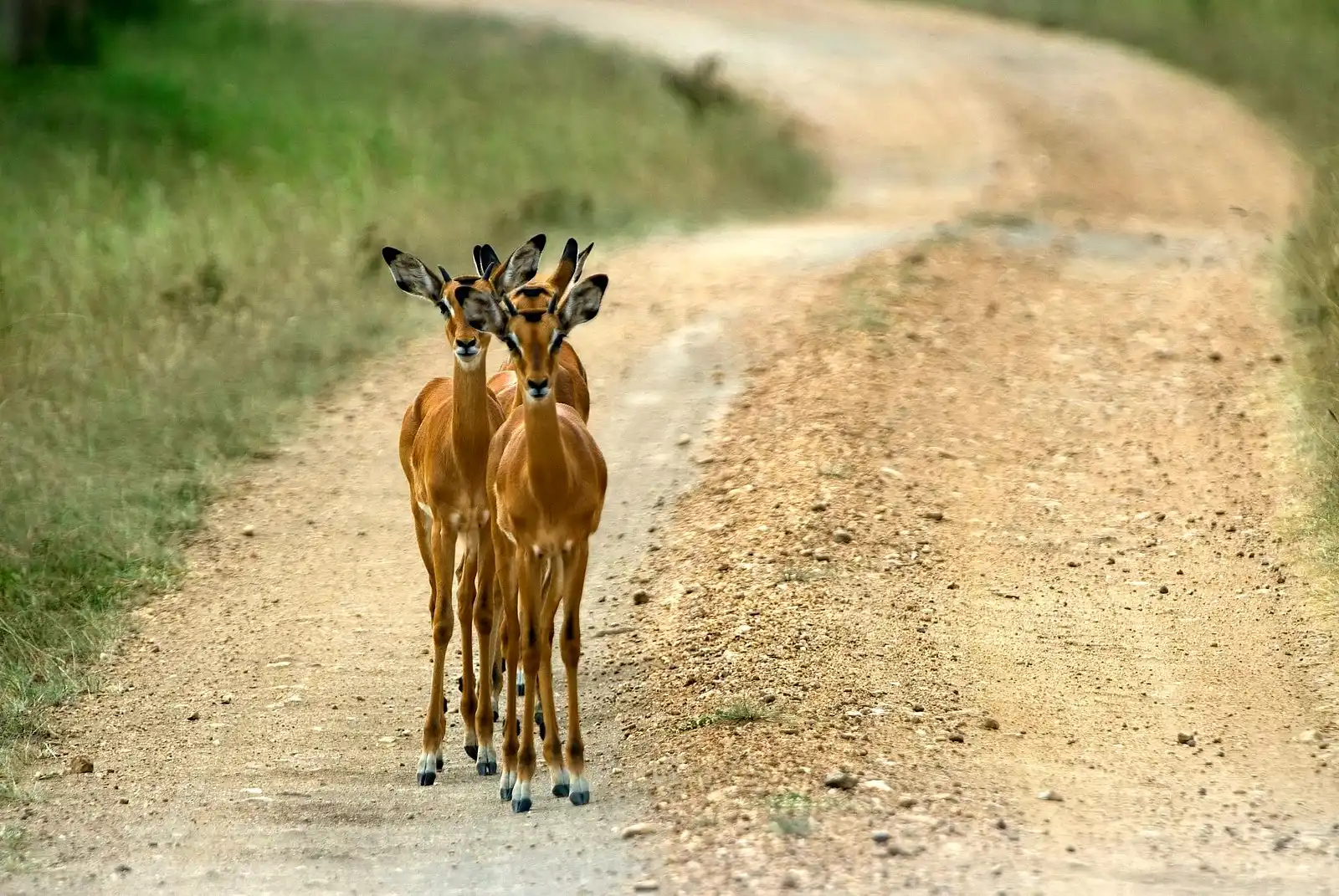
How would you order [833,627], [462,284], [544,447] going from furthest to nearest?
[833,627]
[462,284]
[544,447]

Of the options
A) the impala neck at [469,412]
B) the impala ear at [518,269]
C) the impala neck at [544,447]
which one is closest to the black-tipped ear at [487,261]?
the impala ear at [518,269]

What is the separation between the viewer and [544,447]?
673 cm

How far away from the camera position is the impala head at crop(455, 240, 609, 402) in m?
6.59

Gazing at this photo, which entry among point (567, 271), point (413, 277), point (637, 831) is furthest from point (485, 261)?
point (637, 831)

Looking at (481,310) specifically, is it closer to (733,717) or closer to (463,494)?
(463,494)

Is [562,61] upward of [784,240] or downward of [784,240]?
upward

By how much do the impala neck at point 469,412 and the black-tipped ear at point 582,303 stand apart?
2.09ft

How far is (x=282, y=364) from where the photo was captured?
13.4 meters

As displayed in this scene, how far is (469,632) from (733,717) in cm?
104

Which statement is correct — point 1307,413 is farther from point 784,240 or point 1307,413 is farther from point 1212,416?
point 784,240

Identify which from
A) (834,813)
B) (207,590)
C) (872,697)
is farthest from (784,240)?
(834,813)

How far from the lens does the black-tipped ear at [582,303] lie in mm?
6691

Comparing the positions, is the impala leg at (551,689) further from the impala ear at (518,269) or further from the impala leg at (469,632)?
the impala ear at (518,269)

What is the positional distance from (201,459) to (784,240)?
24.3ft
